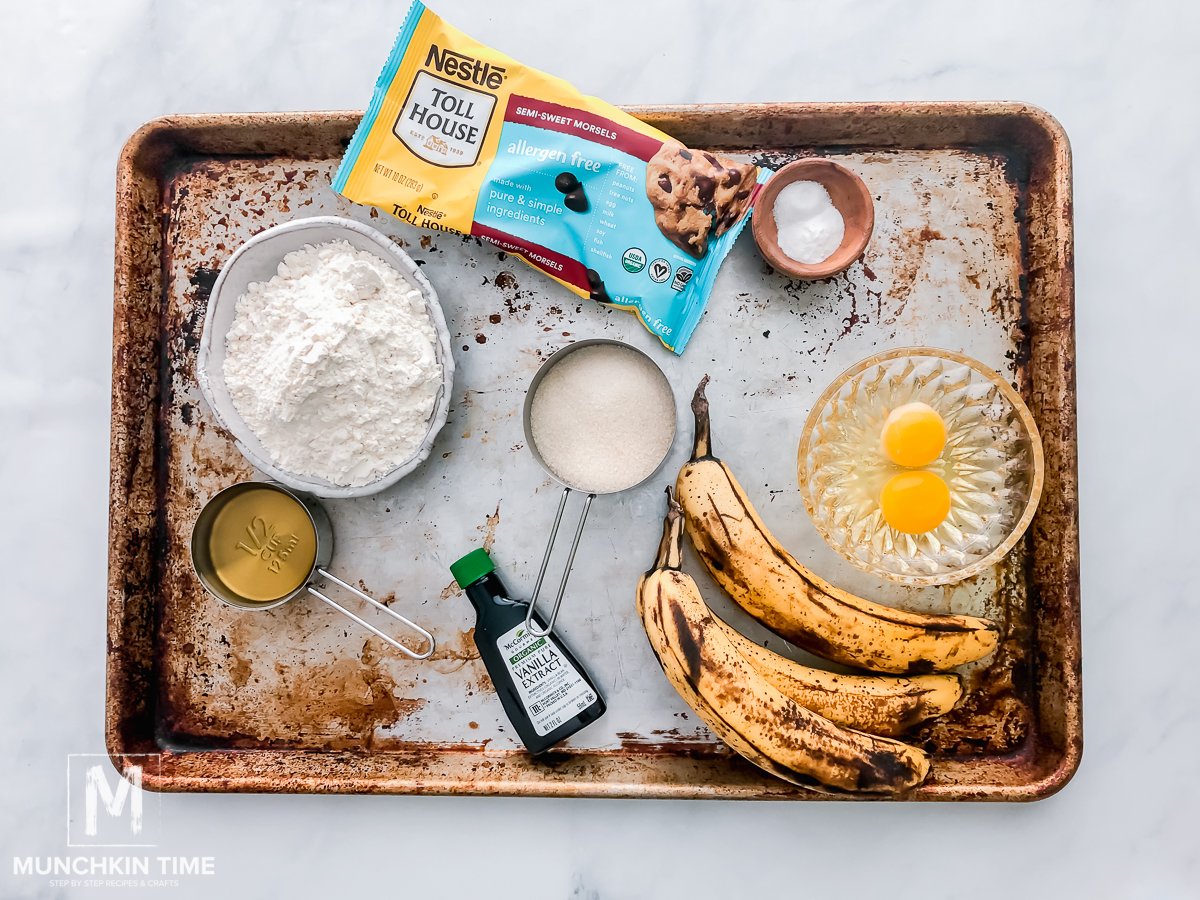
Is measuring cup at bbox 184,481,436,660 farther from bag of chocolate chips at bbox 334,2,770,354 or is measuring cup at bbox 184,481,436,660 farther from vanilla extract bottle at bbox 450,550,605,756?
bag of chocolate chips at bbox 334,2,770,354

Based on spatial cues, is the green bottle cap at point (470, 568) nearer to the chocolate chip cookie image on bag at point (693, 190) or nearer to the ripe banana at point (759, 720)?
the ripe banana at point (759, 720)

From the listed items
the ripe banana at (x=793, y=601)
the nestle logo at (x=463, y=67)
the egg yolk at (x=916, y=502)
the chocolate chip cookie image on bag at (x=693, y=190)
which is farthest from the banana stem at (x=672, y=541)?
the nestle logo at (x=463, y=67)

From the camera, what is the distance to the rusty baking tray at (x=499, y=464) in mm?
1159

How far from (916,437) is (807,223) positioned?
34cm

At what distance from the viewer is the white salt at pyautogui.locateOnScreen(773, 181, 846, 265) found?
113 centimetres

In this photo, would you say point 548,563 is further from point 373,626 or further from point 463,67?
point 463,67

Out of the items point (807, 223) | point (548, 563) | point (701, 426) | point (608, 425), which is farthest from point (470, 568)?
point (807, 223)

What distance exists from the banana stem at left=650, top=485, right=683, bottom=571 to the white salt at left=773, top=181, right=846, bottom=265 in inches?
15.9

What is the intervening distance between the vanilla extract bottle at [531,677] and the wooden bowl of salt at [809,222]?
2.00ft

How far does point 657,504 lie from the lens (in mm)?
1187

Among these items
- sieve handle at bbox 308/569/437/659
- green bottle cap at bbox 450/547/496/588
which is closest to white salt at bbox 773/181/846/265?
green bottle cap at bbox 450/547/496/588

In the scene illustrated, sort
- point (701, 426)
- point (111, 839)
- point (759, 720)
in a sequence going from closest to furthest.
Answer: point (759, 720)
point (701, 426)
point (111, 839)

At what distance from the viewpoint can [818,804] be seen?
122 cm
